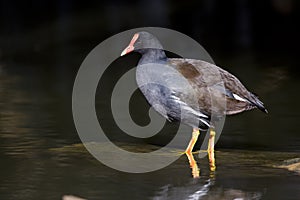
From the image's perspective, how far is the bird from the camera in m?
8.11

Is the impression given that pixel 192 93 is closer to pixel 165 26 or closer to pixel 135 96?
pixel 135 96

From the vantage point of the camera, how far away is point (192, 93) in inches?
320

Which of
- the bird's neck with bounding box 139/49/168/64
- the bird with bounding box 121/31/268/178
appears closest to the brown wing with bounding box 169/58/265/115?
the bird with bounding box 121/31/268/178

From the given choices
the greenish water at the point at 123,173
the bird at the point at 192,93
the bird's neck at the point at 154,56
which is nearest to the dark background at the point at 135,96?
the greenish water at the point at 123,173

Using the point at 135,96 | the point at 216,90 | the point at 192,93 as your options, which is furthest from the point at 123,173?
the point at 135,96

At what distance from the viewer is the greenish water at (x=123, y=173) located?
7.03 metres

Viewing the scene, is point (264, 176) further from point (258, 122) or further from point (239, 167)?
point (258, 122)

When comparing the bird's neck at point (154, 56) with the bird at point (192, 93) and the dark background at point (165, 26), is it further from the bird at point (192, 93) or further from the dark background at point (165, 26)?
the dark background at point (165, 26)

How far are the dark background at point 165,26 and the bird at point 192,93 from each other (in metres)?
0.97

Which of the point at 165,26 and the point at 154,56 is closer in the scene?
the point at 154,56

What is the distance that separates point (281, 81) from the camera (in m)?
13.7

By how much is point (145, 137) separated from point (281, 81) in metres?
4.60

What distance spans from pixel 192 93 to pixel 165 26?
12.4 m

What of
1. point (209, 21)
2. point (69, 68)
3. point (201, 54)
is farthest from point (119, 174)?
point (209, 21)
